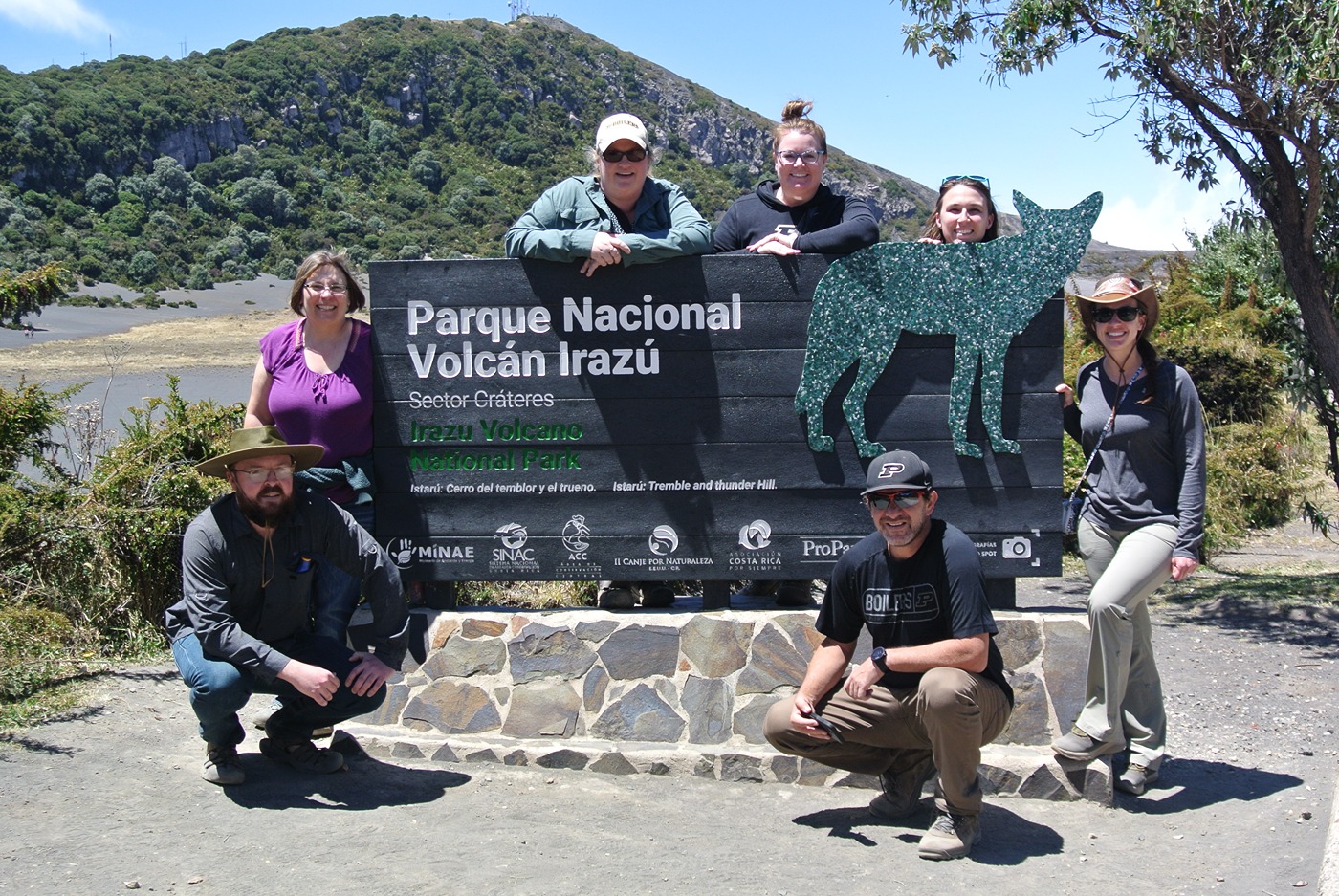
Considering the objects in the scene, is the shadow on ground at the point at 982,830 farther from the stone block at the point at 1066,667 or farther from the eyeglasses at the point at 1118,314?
the eyeglasses at the point at 1118,314

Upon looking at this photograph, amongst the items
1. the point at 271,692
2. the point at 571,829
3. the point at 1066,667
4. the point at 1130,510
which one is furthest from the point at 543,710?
the point at 1130,510

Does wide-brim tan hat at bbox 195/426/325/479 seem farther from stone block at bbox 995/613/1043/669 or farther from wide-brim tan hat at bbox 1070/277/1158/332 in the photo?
wide-brim tan hat at bbox 1070/277/1158/332

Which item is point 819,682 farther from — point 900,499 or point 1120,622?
point 1120,622

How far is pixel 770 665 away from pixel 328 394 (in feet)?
7.63

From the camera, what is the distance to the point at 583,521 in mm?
5562

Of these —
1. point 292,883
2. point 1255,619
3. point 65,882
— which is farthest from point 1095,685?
point 1255,619

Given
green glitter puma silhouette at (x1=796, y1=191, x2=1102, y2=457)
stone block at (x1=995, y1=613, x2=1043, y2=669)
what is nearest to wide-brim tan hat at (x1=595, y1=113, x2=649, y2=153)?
green glitter puma silhouette at (x1=796, y1=191, x2=1102, y2=457)

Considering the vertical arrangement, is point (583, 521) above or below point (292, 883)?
above

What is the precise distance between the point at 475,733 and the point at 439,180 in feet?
186

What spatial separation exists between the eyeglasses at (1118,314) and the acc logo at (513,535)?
8.85 ft

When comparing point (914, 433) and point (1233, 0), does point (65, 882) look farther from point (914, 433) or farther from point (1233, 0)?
point (1233, 0)

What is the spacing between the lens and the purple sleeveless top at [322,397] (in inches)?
211

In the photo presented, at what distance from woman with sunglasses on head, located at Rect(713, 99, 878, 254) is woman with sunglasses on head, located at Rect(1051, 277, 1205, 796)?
3.55ft

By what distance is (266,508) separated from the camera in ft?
15.9
